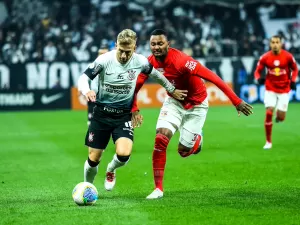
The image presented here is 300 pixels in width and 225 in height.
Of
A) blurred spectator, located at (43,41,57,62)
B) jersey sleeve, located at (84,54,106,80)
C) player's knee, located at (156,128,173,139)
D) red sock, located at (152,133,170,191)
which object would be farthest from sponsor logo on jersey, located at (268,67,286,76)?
blurred spectator, located at (43,41,57,62)

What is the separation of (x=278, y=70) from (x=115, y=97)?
26.9 ft

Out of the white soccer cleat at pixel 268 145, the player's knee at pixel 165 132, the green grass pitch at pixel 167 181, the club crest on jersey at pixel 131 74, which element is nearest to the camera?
the green grass pitch at pixel 167 181

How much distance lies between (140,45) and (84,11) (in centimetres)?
370

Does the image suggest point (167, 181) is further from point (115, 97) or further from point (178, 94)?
point (115, 97)

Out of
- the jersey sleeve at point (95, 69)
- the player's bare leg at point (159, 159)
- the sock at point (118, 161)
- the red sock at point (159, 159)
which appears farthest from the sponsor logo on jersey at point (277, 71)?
the jersey sleeve at point (95, 69)

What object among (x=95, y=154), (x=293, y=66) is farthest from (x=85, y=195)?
(x=293, y=66)

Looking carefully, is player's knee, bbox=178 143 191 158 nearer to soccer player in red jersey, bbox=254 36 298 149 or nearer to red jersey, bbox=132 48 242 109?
red jersey, bbox=132 48 242 109

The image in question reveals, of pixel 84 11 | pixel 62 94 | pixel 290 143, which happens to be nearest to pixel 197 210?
pixel 290 143

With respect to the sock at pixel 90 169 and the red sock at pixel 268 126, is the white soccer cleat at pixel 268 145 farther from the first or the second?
the sock at pixel 90 169

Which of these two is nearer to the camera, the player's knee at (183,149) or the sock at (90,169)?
the sock at (90,169)

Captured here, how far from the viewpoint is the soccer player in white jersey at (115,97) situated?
390 inches

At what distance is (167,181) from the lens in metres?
12.0

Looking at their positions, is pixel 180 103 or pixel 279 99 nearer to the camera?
pixel 180 103

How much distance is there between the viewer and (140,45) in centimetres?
3291
